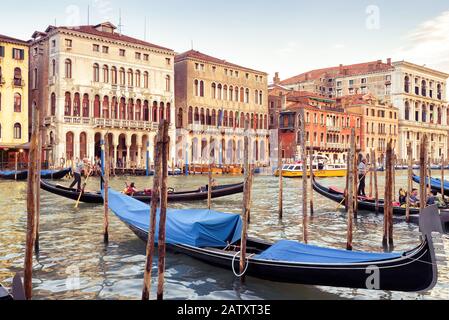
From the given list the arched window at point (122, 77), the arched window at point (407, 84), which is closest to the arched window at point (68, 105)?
the arched window at point (122, 77)

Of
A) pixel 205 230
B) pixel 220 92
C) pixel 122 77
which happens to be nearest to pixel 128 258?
pixel 205 230

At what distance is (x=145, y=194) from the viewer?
36.3 ft

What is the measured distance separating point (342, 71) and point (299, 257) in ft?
134

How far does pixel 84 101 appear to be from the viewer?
78.4 ft

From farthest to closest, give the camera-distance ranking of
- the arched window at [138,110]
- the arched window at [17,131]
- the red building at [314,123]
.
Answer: the red building at [314,123] < the arched window at [138,110] < the arched window at [17,131]

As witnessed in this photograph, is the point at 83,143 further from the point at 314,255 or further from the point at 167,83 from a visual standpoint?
the point at 314,255

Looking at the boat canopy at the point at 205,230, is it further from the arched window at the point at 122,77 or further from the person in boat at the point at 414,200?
the arched window at the point at 122,77

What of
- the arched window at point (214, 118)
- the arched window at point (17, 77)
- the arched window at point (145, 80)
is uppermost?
the arched window at point (145, 80)

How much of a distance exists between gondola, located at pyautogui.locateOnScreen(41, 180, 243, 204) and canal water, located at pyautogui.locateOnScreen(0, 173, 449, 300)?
0.33 meters

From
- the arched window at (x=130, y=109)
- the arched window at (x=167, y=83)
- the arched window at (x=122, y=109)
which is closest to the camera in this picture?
the arched window at (x=122, y=109)

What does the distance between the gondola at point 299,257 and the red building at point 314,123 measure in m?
25.3

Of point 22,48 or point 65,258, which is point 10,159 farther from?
point 65,258

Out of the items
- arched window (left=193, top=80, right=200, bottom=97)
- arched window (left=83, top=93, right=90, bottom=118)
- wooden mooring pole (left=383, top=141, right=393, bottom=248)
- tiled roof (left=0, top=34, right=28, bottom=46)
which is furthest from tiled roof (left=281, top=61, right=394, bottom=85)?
wooden mooring pole (left=383, top=141, right=393, bottom=248)

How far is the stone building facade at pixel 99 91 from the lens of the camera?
75.4 ft
